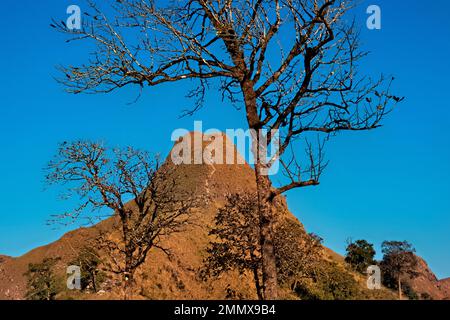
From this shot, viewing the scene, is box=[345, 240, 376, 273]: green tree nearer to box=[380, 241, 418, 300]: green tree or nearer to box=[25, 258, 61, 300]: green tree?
box=[380, 241, 418, 300]: green tree

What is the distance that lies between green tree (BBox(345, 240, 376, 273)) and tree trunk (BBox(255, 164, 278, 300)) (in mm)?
75528

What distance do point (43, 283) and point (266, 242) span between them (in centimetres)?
5539

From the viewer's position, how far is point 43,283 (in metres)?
57.2

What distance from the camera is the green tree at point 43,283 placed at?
5503cm

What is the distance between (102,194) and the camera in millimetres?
24281

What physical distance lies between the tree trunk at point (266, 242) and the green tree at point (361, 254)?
75.5m

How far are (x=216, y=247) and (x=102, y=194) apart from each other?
1223cm

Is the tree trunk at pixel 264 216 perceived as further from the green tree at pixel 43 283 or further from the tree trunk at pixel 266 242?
the green tree at pixel 43 283

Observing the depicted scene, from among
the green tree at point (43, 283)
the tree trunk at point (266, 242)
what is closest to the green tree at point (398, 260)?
the green tree at point (43, 283)

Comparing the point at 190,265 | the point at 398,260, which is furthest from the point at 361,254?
the point at 190,265

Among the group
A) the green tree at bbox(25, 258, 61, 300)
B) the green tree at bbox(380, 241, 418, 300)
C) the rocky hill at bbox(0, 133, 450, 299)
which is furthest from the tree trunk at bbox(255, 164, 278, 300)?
the green tree at bbox(380, 241, 418, 300)

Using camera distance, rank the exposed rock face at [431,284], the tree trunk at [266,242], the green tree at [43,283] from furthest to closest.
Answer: the exposed rock face at [431,284]
the green tree at [43,283]
the tree trunk at [266,242]
